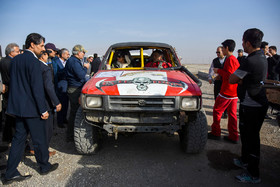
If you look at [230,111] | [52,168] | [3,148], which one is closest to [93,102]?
[52,168]

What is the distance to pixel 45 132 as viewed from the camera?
2576mm

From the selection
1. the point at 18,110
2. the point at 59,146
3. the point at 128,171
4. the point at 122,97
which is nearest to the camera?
the point at 18,110

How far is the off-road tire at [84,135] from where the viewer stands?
2926 millimetres

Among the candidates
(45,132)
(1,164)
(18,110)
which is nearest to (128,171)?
(45,132)

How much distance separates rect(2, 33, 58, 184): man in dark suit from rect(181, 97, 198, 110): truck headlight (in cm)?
184

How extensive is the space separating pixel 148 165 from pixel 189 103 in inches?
45.3

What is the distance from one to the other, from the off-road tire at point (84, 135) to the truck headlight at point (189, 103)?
4.80ft

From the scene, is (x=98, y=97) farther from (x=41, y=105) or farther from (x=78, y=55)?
(x=78, y=55)

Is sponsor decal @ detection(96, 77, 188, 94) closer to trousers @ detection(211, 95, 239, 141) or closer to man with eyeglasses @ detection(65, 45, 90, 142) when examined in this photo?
man with eyeglasses @ detection(65, 45, 90, 142)

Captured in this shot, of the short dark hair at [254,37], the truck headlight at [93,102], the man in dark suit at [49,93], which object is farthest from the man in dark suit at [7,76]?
the short dark hair at [254,37]

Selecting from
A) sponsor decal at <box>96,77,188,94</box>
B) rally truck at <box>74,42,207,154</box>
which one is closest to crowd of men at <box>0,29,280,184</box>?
rally truck at <box>74,42,207,154</box>

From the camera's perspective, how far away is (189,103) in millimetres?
2586

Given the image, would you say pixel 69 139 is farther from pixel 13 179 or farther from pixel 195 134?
pixel 195 134

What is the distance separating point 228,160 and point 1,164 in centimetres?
Answer: 360
